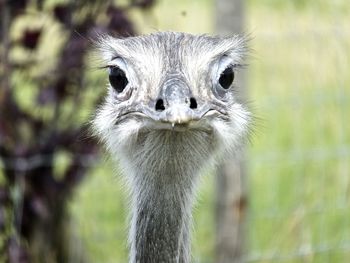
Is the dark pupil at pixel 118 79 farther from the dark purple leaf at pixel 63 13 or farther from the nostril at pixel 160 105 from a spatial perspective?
the dark purple leaf at pixel 63 13

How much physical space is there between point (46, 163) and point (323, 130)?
5.47 ft

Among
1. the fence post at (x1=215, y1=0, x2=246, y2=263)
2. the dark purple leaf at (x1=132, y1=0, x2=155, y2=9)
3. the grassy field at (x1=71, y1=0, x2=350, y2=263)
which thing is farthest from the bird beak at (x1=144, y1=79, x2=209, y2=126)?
the grassy field at (x1=71, y1=0, x2=350, y2=263)

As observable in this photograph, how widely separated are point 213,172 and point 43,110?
2.99 feet

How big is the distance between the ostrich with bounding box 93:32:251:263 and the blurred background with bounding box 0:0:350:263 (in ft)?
0.89

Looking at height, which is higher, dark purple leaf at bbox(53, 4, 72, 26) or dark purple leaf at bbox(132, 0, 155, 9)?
dark purple leaf at bbox(132, 0, 155, 9)

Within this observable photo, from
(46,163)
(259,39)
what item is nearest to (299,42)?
(259,39)

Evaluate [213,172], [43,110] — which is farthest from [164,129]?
[43,110]

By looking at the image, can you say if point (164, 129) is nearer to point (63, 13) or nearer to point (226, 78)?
point (226, 78)

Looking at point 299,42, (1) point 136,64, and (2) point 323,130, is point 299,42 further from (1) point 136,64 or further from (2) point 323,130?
(1) point 136,64

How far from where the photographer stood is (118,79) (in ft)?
9.98

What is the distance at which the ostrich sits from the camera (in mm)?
2863

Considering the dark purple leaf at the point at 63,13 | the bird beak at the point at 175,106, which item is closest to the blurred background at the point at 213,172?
the dark purple leaf at the point at 63,13

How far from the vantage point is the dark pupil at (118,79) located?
3016mm

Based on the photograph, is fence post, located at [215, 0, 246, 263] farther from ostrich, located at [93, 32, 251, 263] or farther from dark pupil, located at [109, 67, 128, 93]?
dark pupil, located at [109, 67, 128, 93]
